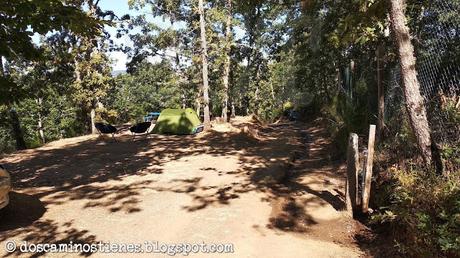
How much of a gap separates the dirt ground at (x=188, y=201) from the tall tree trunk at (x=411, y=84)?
172cm

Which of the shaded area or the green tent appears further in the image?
the green tent

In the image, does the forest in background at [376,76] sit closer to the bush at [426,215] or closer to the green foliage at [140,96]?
the bush at [426,215]

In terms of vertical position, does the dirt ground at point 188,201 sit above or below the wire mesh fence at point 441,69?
→ below

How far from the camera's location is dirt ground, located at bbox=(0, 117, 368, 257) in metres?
5.59

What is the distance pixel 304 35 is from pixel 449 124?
17641 mm

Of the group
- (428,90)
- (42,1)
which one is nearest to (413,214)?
(428,90)

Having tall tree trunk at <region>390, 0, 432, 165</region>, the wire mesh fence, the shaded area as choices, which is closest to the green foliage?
the shaded area

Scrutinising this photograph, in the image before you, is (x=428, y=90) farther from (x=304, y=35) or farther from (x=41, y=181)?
(x=304, y=35)

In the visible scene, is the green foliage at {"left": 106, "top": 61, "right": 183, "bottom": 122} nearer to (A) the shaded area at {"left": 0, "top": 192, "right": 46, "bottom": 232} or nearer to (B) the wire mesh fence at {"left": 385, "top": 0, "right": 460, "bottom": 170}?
(A) the shaded area at {"left": 0, "top": 192, "right": 46, "bottom": 232}

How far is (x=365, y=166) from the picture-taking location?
21.4ft

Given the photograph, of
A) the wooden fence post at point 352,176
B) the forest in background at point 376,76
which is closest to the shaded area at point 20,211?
the forest in background at point 376,76

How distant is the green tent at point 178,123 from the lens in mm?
18156

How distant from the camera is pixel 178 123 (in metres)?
18.2

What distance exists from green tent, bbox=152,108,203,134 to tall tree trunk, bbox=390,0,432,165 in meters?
13.3
